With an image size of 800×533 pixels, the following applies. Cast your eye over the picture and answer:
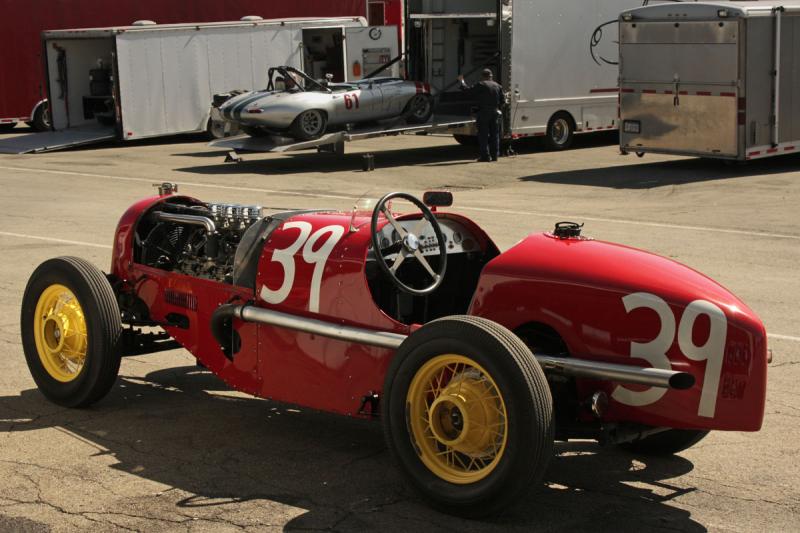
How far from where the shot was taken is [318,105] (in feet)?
74.0

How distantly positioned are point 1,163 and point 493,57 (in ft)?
31.8

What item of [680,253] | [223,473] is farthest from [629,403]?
[680,253]

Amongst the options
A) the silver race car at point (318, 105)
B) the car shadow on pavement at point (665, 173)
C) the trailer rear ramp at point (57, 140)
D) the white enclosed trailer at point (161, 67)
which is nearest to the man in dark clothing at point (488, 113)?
the silver race car at point (318, 105)

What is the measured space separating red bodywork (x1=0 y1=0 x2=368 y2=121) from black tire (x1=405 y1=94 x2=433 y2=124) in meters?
8.67

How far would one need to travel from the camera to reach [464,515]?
18.1 feet

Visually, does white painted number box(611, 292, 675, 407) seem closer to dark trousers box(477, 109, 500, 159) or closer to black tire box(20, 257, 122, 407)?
black tire box(20, 257, 122, 407)

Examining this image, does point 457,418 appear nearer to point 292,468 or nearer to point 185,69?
point 292,468

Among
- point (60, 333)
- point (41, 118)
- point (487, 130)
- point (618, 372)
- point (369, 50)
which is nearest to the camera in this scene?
point (618, 372)

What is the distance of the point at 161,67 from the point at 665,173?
11.2 m

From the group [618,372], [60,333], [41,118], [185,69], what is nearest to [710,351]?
[618,372]

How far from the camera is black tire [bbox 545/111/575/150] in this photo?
2498cm

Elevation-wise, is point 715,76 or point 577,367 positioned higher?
point 715,76

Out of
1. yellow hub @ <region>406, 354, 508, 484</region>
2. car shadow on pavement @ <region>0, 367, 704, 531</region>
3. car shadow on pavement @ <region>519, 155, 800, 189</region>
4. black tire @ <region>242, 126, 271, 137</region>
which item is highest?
black tire @ <region>242, 126, 271, 137</region>

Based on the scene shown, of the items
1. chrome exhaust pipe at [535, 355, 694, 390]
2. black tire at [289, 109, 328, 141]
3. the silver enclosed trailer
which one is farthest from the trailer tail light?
chrome exhaust pipe at [535, 355, 694, 390]
